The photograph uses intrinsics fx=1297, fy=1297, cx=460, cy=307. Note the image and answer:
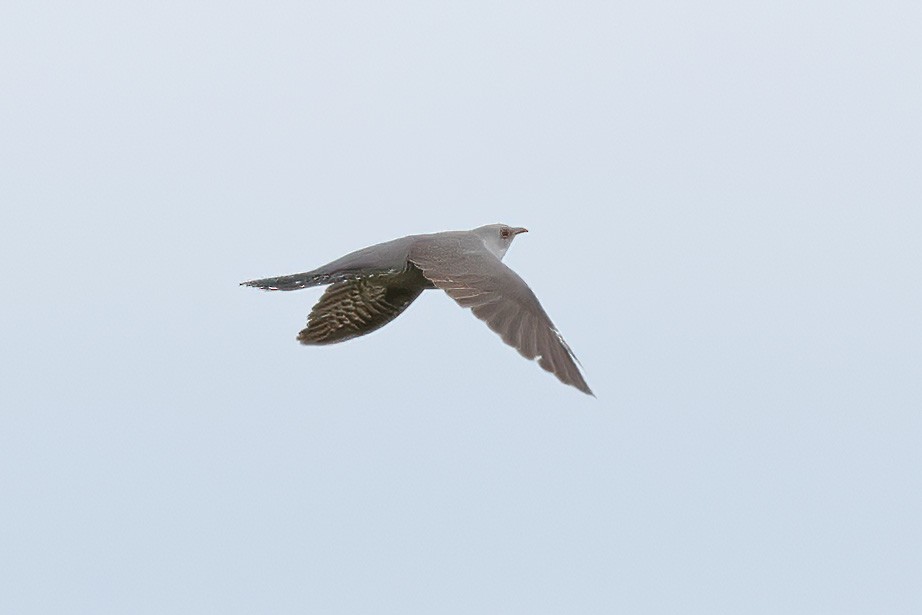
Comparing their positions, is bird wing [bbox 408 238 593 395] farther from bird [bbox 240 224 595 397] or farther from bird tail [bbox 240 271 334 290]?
bird tail [bbox 240 271 334 290]

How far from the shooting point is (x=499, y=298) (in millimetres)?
7871

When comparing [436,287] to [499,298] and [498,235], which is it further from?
[498,235]

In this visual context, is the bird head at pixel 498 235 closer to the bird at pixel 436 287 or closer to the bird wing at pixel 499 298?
the bird at pixel 436 287

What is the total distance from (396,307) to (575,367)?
1.91m

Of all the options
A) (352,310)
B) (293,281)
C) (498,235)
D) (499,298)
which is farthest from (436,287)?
(498,235)

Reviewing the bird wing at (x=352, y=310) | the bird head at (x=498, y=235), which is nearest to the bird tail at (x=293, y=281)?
the bird wing at (x=352, y=310)

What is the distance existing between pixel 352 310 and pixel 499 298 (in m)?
1.66

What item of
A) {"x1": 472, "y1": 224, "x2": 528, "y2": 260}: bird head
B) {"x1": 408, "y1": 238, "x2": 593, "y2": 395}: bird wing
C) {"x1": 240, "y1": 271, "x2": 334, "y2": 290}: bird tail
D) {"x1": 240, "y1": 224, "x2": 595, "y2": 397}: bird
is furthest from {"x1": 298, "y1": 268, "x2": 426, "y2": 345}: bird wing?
{"x1": 472, "y1": 224, "x2": 528, "y2": 260}: bird head

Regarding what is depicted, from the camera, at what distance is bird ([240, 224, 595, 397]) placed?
7621 mm

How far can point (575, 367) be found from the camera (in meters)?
7.57

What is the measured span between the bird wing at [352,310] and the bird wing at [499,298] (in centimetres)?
55

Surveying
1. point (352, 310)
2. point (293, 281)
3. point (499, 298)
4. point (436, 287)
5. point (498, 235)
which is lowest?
point (499, 298)

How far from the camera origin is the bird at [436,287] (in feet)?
25.0

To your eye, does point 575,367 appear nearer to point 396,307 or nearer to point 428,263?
point 428,263
